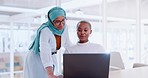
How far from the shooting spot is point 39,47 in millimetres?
1903

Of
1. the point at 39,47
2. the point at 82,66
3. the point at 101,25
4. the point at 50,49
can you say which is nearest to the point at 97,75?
the point at 82,66

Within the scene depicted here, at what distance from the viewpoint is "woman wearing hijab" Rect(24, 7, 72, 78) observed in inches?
69.7

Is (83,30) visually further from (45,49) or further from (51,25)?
(45,49)

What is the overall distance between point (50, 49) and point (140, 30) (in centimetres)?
378

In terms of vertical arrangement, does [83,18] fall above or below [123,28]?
above

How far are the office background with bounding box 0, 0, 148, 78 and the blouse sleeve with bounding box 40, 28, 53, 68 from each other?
1473 millimetres

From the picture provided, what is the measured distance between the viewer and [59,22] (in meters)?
1.83

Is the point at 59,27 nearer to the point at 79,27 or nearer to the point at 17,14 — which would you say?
the point at 79,27

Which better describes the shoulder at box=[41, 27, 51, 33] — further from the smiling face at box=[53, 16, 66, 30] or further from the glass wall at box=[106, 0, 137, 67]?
the glass wall at box=[106, 0, 137, 67]

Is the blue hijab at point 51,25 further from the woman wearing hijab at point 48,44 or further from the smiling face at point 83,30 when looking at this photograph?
the smiling face at point 83,30

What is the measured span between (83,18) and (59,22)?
110 inches

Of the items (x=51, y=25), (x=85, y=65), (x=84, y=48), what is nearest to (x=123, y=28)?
(x=84, y=48)

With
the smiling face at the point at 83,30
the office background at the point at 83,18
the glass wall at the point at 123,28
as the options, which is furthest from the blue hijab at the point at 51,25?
the glass wall at the point at 123,28

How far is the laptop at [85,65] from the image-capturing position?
53.2 inches
